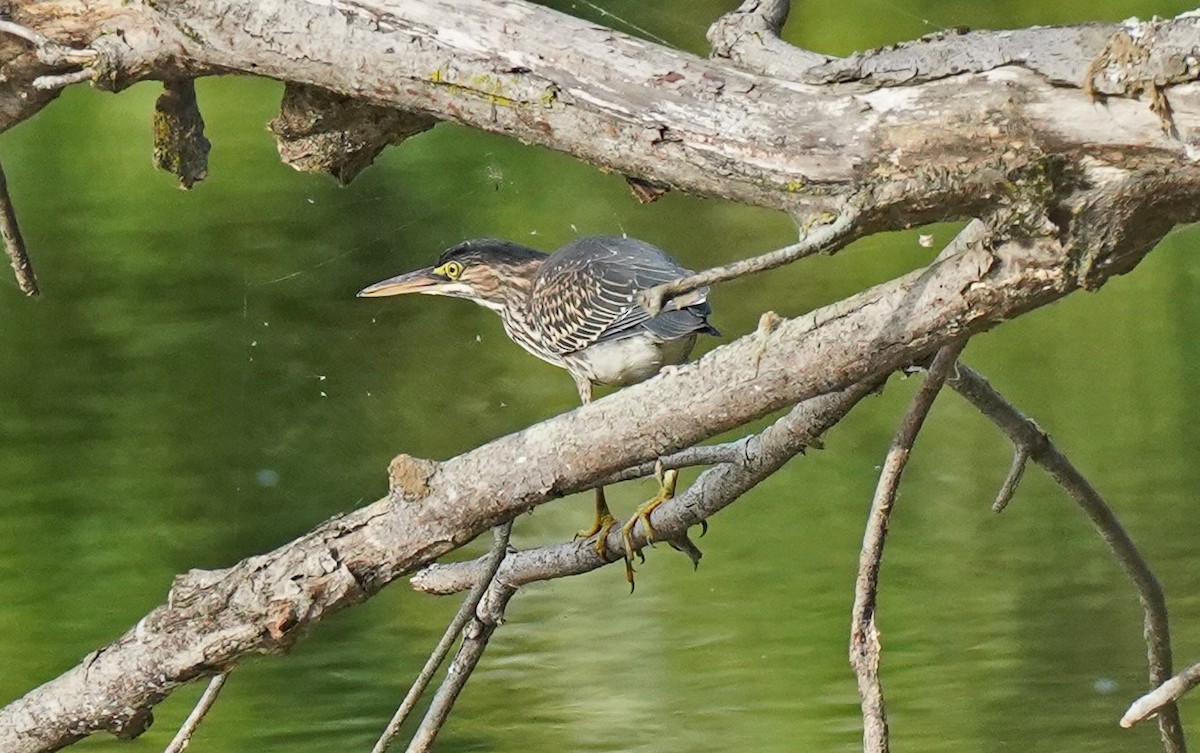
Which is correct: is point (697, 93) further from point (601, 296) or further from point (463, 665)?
point (601, 296)

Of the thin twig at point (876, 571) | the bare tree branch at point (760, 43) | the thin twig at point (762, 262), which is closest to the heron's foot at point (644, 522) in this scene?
the thin twig at point (876, 571)

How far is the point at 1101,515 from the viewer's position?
1.95 meters

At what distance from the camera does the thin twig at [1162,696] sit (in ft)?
4.08

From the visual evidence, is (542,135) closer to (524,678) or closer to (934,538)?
(524,678)

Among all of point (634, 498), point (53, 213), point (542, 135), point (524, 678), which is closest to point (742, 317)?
point (634, 498)

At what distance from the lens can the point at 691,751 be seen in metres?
3.40

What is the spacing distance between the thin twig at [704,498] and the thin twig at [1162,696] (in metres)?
0.43

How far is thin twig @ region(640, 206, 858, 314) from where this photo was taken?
46.1 inches

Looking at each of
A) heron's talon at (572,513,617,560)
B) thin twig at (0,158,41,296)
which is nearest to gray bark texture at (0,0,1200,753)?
thin twig at (0,158,41,296)

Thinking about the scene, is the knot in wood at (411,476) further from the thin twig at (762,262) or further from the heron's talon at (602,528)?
the heron's talon at (602,528)

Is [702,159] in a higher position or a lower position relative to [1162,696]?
higher

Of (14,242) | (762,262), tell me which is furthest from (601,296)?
(762,262)

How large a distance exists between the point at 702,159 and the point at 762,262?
0.31 m

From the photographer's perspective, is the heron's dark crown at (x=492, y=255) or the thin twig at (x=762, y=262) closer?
the thin twig at (x=762, y=262)
